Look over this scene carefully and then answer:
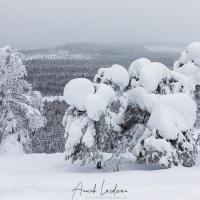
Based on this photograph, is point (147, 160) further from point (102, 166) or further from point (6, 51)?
point (6, 51)

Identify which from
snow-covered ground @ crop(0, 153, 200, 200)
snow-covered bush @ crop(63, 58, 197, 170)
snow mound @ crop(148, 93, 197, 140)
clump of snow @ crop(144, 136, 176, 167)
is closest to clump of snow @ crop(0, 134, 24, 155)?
snow-covered bush @ crop(63, 58, 197, 170)

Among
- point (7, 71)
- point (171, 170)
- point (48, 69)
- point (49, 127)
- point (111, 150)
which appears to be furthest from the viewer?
point (48, 69)

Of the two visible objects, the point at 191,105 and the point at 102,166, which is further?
the point at 102,166

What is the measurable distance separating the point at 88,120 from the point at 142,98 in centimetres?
245

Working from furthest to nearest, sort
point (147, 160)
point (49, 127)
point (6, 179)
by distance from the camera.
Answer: point (49, 127) → point (147, 160) → point (6, 179)

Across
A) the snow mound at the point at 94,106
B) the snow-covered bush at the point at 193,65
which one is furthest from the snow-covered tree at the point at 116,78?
the snow-covered bush at the point at 193,65

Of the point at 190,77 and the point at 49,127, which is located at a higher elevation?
the point at 190,77

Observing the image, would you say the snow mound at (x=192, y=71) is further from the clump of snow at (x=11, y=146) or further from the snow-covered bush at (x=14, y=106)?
the clump of snow at (x=11, y=146)

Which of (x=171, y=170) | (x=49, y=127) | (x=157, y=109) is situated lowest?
(x=49, y=127)

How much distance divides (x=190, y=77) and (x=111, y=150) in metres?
4.79

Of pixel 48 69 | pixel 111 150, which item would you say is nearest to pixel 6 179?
pixel 111 150

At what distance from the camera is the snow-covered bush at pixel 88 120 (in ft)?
42.9

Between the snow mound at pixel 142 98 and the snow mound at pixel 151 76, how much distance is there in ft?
0.88

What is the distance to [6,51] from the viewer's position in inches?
906
